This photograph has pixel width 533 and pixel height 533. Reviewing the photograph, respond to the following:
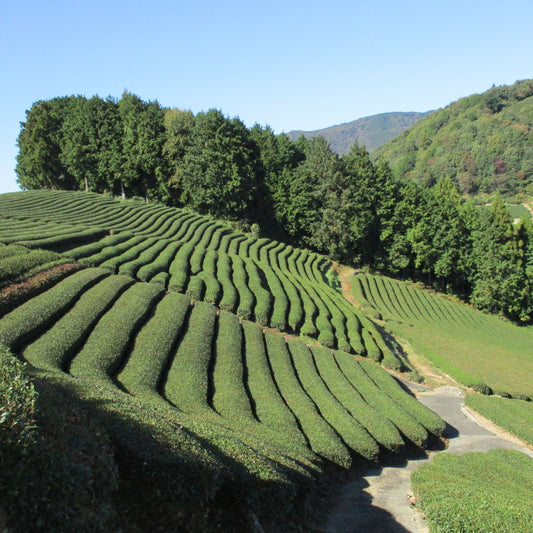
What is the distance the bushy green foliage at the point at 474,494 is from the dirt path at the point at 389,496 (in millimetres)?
551

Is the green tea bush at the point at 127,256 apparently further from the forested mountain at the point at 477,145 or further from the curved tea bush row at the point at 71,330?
the forested mountain at the point at 477,145

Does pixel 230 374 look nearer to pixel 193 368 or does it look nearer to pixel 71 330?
pixel 193 368

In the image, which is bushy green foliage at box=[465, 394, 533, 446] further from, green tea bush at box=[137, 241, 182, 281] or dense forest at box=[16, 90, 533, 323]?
dense forest at box=[16, 90, 533, 323]

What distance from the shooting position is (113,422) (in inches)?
258

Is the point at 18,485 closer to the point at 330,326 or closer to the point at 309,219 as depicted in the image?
the point at 330,326

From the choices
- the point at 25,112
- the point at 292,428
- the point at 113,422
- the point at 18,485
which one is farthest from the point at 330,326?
the point at 25,112

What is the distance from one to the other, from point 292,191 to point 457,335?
2942 centimetres

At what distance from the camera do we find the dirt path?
9.28m

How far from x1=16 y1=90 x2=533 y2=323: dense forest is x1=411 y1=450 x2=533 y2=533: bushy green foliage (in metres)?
39.1

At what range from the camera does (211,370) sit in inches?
631

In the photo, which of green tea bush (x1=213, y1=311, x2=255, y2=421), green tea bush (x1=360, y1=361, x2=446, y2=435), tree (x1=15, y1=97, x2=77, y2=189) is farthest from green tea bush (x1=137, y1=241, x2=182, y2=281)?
tree (x1=15, y1=97, x2=77, y2=189)

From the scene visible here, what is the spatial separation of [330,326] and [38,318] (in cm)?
1746

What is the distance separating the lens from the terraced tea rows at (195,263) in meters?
24.0

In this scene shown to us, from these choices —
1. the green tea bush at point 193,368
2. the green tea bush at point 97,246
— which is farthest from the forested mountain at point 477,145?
the green tea bush at point 193,368
